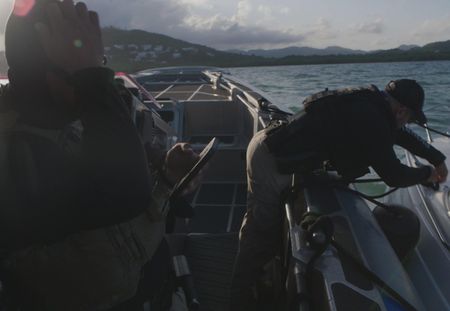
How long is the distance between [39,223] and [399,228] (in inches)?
80.6

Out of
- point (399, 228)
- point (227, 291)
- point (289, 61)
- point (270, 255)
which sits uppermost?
point (399, 228)

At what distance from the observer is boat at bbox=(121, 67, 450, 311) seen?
1.66 metres

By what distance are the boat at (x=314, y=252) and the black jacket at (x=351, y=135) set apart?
19 centimetres

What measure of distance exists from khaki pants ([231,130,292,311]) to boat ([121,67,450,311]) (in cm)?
11

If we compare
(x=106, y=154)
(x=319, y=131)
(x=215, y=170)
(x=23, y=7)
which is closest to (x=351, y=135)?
(x=319, y=131)

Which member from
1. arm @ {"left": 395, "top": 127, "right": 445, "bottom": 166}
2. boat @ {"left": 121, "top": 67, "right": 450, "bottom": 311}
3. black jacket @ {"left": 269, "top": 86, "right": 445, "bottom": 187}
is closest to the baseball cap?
black jacket @ {"left": 269, "top": 86, "right": 445, "bottom": 187}

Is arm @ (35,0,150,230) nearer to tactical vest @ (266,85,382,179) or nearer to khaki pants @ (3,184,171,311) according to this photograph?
khaki pants @ (3,184,171,311)

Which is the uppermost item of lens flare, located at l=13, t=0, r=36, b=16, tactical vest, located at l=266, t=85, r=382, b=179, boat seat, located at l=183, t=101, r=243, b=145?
lens flare, located at l=13, t=0, r=36, b=16

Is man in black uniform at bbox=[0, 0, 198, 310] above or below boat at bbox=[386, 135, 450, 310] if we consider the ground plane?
above

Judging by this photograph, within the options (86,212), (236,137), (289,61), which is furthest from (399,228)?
(289,61)

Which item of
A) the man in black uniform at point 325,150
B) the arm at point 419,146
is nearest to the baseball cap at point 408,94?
the man in black uniform at point 325,150

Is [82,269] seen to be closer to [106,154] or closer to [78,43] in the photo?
[106,154]

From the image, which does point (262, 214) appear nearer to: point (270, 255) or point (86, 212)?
point (270, 255)

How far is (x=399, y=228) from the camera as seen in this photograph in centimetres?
243
